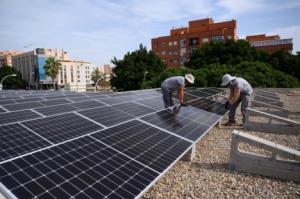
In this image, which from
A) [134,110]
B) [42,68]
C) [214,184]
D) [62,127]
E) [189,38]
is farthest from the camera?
[42,68]

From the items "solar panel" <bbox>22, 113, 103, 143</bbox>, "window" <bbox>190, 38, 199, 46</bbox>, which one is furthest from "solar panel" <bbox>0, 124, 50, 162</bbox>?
"window" <bbox>190, 38, 199, 46</bbox>

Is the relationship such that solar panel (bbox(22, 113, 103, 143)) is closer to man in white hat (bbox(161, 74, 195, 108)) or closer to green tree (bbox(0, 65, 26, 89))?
man in white hat (bbox(161, 74, 195, 108))

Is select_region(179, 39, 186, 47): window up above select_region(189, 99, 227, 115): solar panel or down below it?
above

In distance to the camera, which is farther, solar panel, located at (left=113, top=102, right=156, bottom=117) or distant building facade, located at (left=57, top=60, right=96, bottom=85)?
distant building facade, located at (left=57, top=60, right=96, bottom=85)

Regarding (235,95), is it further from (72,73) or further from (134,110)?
(72,73)

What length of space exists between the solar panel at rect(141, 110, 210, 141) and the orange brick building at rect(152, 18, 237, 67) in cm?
5839

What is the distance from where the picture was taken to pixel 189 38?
6500 centimetres

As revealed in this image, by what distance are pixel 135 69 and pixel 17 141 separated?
38.2 m

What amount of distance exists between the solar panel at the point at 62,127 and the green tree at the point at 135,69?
→ 34494 mm

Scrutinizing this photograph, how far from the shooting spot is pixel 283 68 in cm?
4006

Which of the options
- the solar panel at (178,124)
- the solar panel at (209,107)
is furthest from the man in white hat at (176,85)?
the solar panel at (178,124)

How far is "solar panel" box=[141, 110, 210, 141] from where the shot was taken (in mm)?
5710

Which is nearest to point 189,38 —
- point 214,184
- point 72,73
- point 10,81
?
point 10,81

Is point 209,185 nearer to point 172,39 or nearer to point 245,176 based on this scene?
point 245,176
